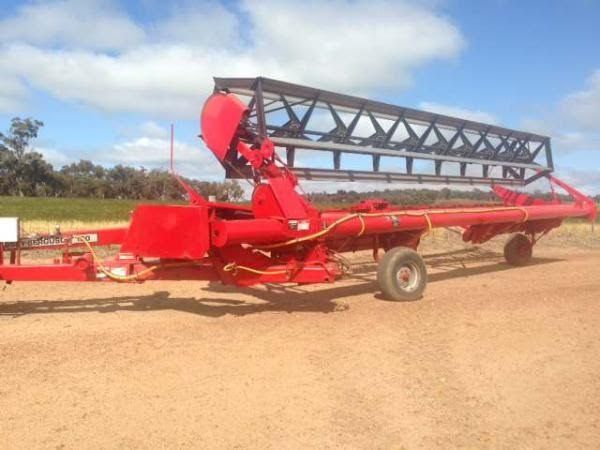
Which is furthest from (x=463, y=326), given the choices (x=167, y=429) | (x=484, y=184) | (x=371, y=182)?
(x=484, y=184)

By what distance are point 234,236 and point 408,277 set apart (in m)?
2.85

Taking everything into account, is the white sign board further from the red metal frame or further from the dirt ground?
the dirt ground

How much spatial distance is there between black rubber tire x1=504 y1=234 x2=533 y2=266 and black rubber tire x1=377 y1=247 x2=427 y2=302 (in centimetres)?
496

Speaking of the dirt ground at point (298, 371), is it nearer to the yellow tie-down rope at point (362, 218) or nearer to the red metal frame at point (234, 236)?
the red metal frame at point (234, 236)

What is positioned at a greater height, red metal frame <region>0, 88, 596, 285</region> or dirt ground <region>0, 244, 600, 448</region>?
red metal frame <region>0, 88, 596, 285</region>

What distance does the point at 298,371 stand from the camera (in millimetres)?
4789

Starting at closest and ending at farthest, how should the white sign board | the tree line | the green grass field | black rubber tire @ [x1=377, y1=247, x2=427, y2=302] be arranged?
the white sign board < black rubber tire @ [x1=377, y1=247, x2=427, y2=302] < the green grass field < the tree line

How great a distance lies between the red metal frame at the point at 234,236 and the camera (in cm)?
629

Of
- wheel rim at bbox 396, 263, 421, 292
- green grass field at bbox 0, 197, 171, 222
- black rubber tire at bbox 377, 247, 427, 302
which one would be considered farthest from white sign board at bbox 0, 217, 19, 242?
green grass field at bbox 0, 197, 171, 222

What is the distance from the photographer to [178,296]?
8.34 m

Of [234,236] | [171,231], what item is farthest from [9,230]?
[234,236]

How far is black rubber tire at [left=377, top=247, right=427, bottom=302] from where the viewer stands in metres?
7.82

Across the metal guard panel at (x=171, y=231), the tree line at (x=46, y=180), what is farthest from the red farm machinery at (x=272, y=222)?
the tree line at (x=46, y=180)

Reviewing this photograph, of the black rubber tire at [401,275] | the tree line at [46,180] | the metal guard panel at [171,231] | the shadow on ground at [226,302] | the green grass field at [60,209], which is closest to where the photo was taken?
the metal guard panel at [171,231]
